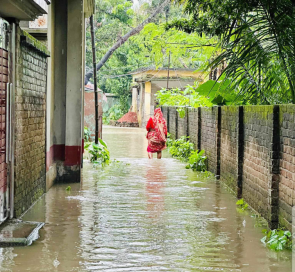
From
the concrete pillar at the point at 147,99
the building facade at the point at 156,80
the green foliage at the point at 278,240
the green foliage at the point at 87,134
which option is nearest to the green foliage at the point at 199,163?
the green foliage at the point at 278,240

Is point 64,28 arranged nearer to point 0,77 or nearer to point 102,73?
point 0,77

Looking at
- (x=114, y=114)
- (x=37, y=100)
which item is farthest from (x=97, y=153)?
(x=114, y=114)

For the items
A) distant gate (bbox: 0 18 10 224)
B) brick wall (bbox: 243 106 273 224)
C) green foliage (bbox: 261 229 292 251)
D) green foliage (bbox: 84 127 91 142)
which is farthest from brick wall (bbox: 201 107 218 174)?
green foliage (bbox: 84 127 91 142)

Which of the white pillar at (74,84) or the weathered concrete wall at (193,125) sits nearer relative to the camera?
the white pillar at (74,84)

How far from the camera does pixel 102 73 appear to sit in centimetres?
4525

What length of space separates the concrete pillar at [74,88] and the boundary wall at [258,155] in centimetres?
309

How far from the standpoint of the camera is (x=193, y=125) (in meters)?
17.3

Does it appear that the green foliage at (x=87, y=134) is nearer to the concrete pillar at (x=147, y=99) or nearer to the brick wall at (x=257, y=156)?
the brick wall at (x=257, y=156)

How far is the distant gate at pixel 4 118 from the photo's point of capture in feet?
22.9

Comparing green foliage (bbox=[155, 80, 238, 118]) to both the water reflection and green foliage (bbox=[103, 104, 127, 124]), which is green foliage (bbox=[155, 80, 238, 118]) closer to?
the water reflection

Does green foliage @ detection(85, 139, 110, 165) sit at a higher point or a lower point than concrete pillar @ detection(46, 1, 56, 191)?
lower

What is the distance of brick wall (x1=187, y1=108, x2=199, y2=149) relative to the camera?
54.0 feet

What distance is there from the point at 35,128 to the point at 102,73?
36.5 metres

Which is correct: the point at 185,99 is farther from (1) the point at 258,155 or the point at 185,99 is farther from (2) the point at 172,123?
(1) the point at 258,155
